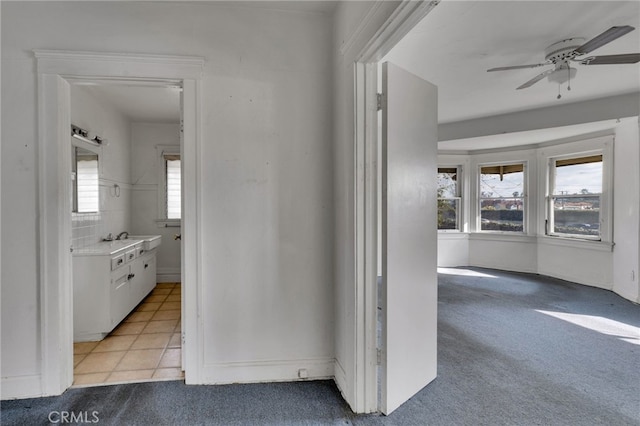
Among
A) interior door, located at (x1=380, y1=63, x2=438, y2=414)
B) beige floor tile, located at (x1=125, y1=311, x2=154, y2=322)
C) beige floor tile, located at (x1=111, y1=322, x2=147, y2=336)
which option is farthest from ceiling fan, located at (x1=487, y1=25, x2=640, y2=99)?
beige floor tile, located at (x1=125, y1=311, x2=154, y2=322)

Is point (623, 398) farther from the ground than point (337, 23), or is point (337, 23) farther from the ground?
point (337, 23)

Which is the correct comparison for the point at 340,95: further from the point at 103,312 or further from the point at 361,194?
the point at 103,312

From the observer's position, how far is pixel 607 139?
166 inches

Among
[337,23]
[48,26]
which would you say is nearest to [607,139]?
[337,23]

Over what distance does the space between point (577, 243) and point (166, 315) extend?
5853mm

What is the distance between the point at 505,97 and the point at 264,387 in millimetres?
4147

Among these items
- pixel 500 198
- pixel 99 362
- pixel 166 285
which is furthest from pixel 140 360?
pixel 500 198

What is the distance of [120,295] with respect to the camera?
3.02 m

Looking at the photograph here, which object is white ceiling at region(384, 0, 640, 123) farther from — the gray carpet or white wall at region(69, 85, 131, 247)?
white wall at region(69, 85, 131, 247)

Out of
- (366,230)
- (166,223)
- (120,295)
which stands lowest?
(120,295)

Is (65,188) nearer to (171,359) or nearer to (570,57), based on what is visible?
(171,359)

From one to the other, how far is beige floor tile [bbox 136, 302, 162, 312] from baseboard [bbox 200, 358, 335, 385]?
194 cm

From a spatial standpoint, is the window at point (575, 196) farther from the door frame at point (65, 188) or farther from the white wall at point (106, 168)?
the white wall at point (106, 168)

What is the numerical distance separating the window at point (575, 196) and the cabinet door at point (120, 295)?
20.5 feet
